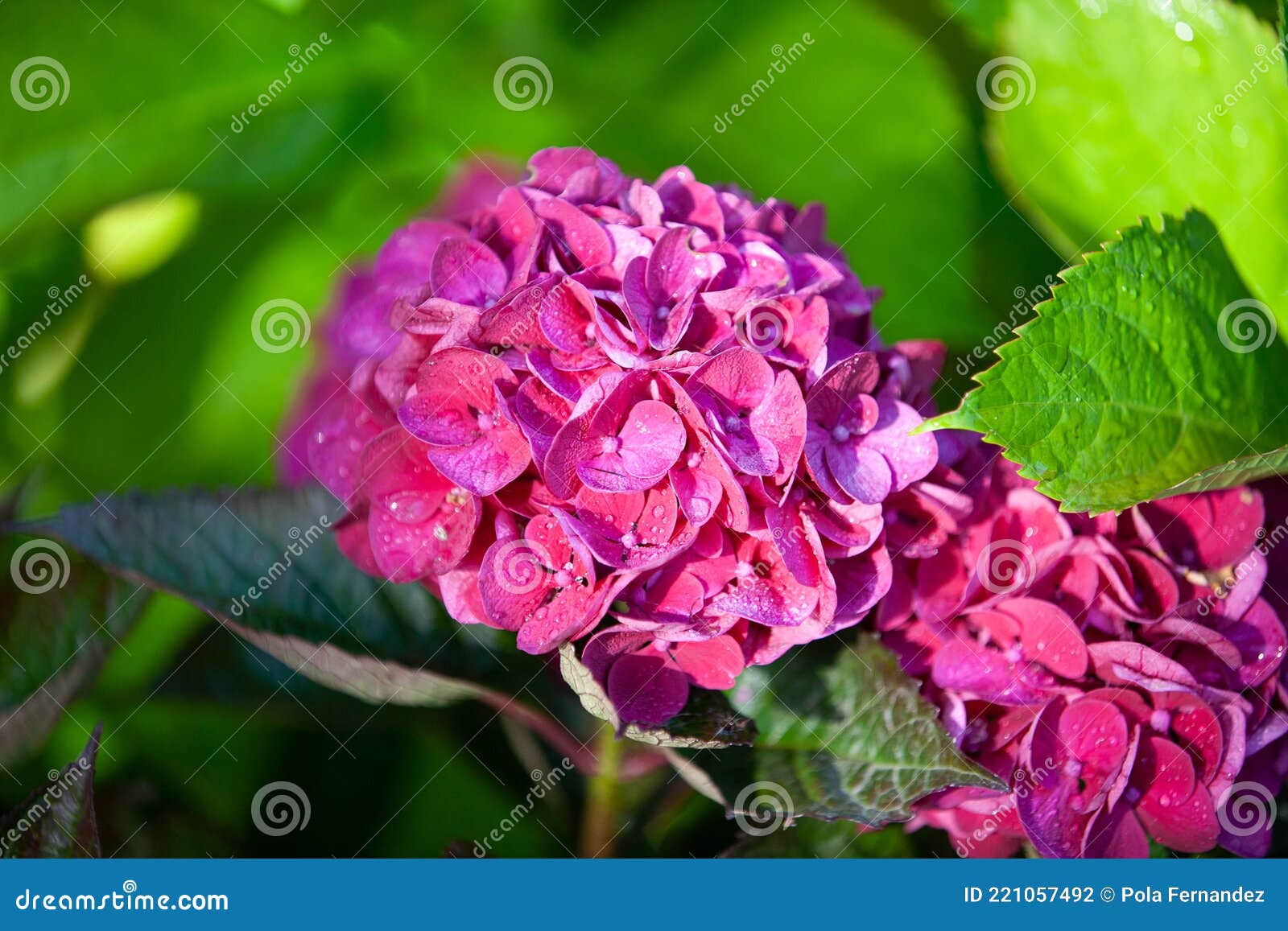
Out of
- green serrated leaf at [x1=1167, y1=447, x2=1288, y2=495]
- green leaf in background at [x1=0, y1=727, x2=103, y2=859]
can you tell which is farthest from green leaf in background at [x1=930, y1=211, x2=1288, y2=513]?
green leaf in background at [x1=0, y1=727, x2=103, y2=859]

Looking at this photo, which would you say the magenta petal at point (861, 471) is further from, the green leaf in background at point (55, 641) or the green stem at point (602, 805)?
the green leaf in background at point (55, 641)

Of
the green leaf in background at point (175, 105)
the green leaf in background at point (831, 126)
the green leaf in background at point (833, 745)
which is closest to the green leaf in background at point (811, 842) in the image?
the green leaf in background at point (833, 745)

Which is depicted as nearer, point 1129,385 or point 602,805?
point 1129,385

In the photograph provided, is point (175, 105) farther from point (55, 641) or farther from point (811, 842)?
point (811, 842)

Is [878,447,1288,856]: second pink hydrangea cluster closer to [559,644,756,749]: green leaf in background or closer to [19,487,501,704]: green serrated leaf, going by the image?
[559,644,756,749]: green leaf in background

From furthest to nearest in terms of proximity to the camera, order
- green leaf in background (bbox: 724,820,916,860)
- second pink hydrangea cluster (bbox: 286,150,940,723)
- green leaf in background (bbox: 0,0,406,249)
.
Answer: green leaf in background (bbox: 0,0,406,249), green leaf in background (bbox: 724,820,916,860), second pink hydrangea cluster (bbox: 286,150,940,723)

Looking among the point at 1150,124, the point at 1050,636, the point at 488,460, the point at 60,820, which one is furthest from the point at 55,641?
the point at 1150,124

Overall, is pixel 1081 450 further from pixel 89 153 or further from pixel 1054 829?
pixel 89 153
